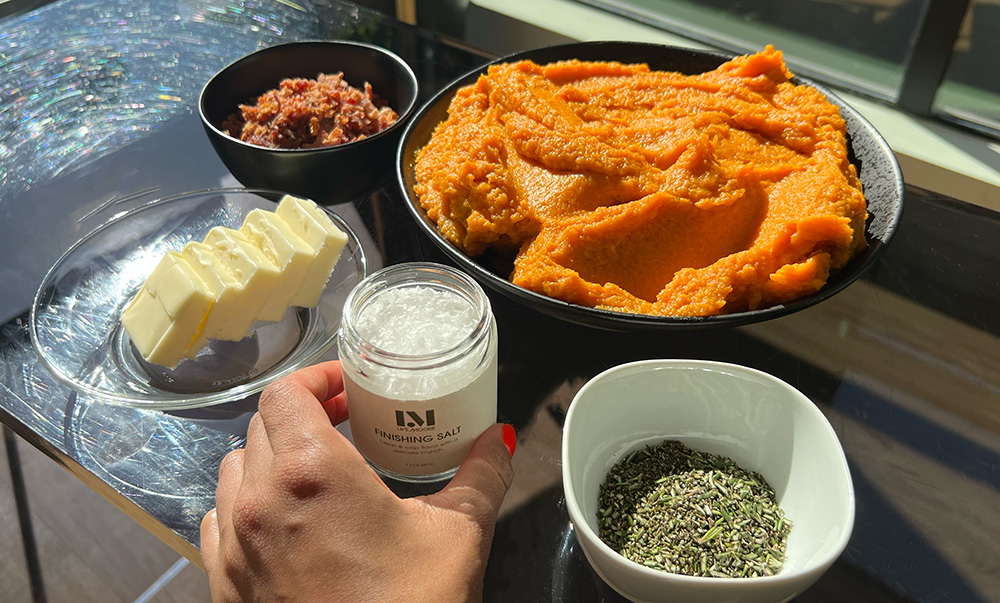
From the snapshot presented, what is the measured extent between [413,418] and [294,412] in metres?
0.15

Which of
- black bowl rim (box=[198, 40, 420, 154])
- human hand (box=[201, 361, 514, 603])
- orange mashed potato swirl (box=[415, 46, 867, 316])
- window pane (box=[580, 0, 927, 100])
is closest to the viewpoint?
human hand (box=[201, 361, 514, 603])

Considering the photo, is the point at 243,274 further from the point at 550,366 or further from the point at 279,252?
the point at 550,366

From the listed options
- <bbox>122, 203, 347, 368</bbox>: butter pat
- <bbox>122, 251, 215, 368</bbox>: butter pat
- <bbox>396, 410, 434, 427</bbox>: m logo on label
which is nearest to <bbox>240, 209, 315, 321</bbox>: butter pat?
<bbox>122, 203, 347, 368</bbox>: butter pat

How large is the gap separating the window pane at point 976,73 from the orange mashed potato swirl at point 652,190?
115 cm

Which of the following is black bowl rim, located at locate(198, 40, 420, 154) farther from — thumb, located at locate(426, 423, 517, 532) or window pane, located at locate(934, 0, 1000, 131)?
window pane, located at locate(934, 0, 1000, 131)

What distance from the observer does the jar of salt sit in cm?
92

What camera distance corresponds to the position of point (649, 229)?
48.2 inches

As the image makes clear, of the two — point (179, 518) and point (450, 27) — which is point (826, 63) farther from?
point (179, 518)

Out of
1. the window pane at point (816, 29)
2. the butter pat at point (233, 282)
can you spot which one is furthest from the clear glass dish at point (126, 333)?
the window pane at point (816, 29)

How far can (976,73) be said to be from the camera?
2254mm

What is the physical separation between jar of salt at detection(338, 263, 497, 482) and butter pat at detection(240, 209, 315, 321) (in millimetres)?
237

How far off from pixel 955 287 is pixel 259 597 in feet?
4.48

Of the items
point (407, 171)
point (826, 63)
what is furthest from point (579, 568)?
point (826, 63)

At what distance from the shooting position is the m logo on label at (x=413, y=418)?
3.06 feet
